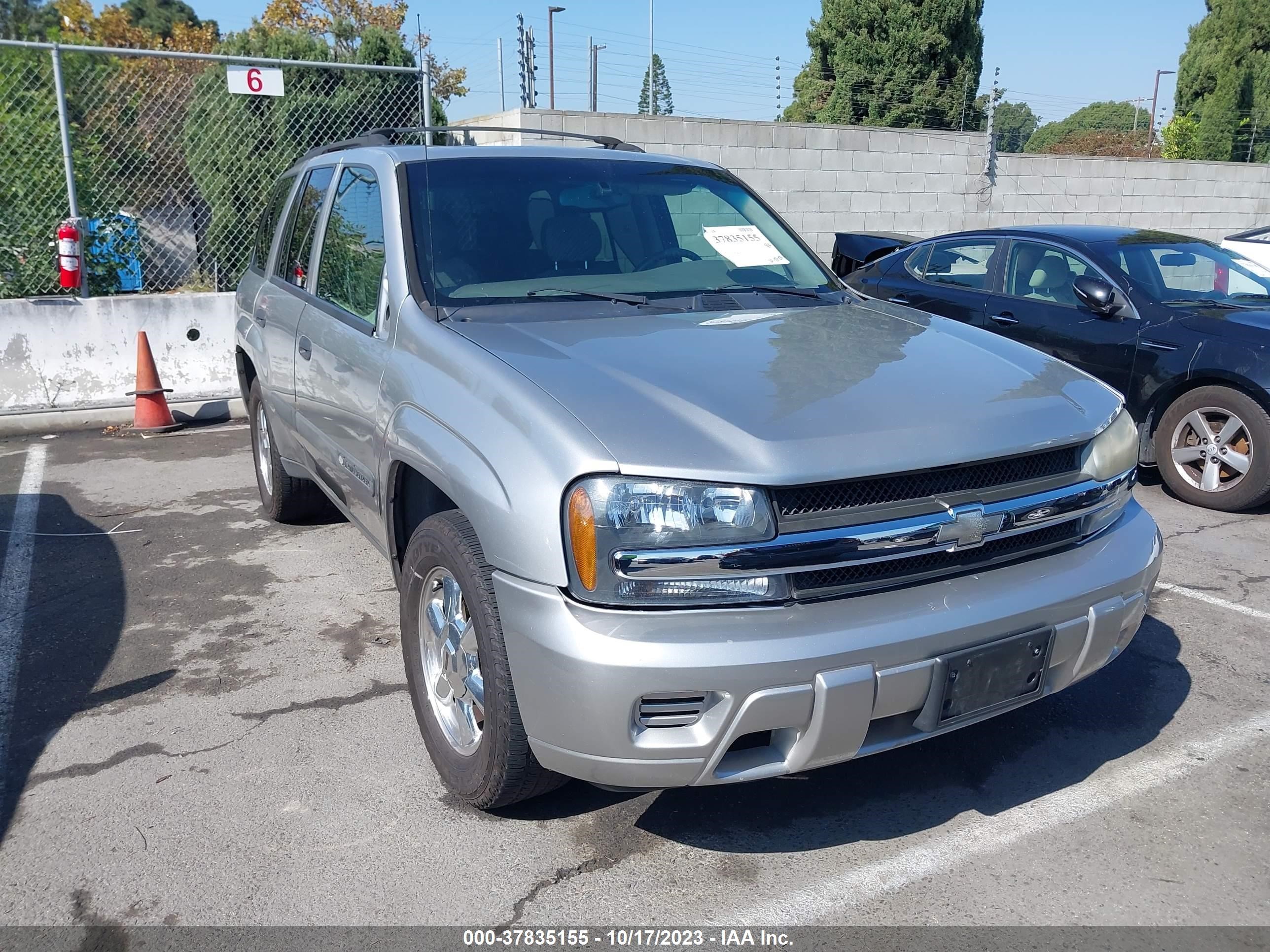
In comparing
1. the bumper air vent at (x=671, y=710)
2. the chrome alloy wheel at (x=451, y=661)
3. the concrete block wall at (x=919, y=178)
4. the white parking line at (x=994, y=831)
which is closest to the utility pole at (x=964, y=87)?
the concrete block wall at (x=919, y=178)

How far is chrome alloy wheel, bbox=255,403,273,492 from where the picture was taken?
5.51 m

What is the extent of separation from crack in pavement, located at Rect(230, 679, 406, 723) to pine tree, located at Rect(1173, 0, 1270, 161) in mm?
32639

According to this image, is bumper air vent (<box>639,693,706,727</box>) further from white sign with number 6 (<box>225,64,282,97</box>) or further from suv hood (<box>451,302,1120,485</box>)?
white sign with number 6 (<box>225,64,282,97</box>)

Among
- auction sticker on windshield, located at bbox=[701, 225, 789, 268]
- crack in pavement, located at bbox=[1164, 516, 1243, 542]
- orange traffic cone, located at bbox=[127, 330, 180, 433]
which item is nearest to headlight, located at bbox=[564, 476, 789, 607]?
auction sticker on windshield, located at bbox=[701, 225, 789, 268]

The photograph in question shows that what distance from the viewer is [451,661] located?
9.91 ft

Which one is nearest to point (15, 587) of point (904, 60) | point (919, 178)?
point (919, 178)

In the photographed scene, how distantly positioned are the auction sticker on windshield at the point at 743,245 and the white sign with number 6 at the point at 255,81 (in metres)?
6.06

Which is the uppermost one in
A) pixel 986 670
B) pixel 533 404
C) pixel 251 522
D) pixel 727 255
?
pixel 727 255

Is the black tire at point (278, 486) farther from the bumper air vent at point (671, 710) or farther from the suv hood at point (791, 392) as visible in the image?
the bumper air vent at point (671, 710)

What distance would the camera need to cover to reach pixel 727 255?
3961 mm

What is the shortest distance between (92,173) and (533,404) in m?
7.74

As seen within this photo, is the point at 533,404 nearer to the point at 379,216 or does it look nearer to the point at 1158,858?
the point at 379,216

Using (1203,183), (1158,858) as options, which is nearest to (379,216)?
(1158,858)

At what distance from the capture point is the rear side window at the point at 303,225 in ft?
14.9
